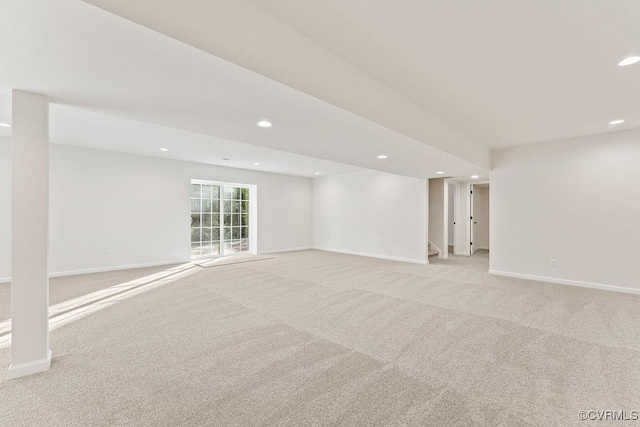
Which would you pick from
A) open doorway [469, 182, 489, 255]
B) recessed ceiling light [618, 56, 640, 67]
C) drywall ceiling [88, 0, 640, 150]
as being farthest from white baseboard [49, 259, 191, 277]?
open doorway [469, 182, 489, 255]

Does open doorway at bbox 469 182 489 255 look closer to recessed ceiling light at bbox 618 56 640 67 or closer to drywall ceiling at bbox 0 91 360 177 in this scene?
drywall ceiling at bbox 0 91 360 177

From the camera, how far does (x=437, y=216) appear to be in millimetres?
7875

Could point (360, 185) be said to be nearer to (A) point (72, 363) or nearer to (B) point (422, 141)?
(B) point (422, 141)

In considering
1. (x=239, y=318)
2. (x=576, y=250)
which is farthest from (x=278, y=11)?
(x=576, y=250)

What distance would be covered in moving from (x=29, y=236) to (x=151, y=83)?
1582 mm

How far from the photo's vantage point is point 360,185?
27.5 feet

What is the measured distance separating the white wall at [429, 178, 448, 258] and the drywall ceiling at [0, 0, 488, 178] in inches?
173

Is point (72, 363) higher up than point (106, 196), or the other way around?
point (106, 196)

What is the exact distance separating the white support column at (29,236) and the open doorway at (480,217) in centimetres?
951

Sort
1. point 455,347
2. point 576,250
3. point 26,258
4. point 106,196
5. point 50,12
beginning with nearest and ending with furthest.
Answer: point 50,12 → point 26,258 → point 455,347 → point 576,250 → point 106,196

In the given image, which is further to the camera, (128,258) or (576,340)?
(128,258)

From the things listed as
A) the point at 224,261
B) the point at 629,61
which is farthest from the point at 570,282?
the point at 224,261

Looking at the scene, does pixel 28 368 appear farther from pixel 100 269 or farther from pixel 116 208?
pixel 116 208

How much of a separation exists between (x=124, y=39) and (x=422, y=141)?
121 inches
